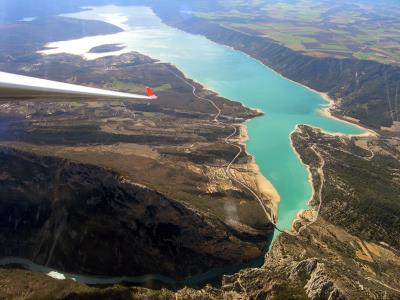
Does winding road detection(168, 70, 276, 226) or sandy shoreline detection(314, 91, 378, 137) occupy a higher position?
winding road detection(168, 70, 276, 226)

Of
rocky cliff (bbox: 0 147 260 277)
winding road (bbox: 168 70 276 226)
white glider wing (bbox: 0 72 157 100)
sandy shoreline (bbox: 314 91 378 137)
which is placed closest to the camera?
white glider wing (bbox: 0 72 157 100)

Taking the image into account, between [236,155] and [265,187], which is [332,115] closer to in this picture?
[236,155]

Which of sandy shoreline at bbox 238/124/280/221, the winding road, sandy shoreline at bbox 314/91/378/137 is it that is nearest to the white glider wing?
the winding road

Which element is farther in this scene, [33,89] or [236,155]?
[236,155]

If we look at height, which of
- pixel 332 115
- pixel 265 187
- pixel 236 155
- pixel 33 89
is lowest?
pixel 332 115

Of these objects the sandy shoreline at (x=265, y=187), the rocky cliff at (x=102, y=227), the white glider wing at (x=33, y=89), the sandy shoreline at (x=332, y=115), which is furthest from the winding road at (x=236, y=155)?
the white glider wing at (x=33, y=89)

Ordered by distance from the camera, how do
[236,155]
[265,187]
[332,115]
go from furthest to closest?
[332,115], [236,155], [265,187]

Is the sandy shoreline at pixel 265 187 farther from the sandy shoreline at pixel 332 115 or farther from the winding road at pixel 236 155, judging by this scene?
the sandy shoreline at pixel 332 115

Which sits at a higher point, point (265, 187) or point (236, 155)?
point (265, 187)

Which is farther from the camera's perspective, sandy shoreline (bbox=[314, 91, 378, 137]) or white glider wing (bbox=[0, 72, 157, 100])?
sandy shoreline (bbox=[314, 91, 378, 137])

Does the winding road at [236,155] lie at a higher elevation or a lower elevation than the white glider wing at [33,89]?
lower

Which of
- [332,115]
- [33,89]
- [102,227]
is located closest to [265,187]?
[102,227]

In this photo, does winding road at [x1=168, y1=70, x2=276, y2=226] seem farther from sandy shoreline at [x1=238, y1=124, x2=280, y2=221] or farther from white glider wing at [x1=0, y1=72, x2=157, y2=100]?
white glider wing at [x1=0, y1=72, x2=157, y2=100]

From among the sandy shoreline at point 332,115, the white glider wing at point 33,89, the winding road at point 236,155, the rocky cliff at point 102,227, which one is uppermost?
the white glider wing at point 33,89
